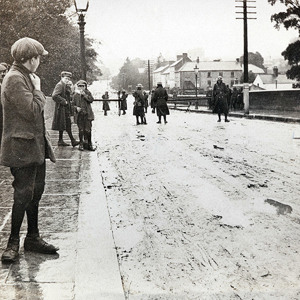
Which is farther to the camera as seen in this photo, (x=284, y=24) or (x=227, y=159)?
(x=284, y=24)

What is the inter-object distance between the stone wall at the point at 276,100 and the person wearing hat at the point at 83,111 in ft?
56.6

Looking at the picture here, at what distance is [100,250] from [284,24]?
1445 inches

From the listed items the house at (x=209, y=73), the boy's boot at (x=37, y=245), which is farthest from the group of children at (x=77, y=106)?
the house at (x=209, y=73)

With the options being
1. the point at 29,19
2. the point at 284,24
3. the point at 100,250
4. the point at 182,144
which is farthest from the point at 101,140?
the point at 284,24

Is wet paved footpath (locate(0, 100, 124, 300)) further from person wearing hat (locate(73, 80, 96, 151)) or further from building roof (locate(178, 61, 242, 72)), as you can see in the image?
building roof (locate(178, 61, 242, 72))

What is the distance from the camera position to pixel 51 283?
134 inches

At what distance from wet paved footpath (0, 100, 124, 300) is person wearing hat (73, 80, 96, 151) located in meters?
4.44

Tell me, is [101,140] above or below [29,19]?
below

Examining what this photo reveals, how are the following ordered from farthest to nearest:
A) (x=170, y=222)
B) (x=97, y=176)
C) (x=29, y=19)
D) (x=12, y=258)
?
(x=29, y=19), (x=97, y=176), (x=170, y=222), (x=12, y=258)

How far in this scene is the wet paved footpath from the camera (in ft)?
10.9

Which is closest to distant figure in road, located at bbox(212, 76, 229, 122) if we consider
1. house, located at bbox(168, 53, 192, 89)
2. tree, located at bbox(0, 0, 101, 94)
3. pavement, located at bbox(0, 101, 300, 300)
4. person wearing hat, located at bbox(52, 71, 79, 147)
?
tree, located at bbox(0, 0, 101, 94)

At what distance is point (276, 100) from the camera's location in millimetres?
27594

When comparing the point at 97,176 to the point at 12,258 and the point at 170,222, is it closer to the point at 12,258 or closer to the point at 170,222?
the point at 170,222

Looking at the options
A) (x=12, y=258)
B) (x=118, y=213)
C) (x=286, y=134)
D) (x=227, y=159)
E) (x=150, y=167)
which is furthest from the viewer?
(x=286, y=134)
